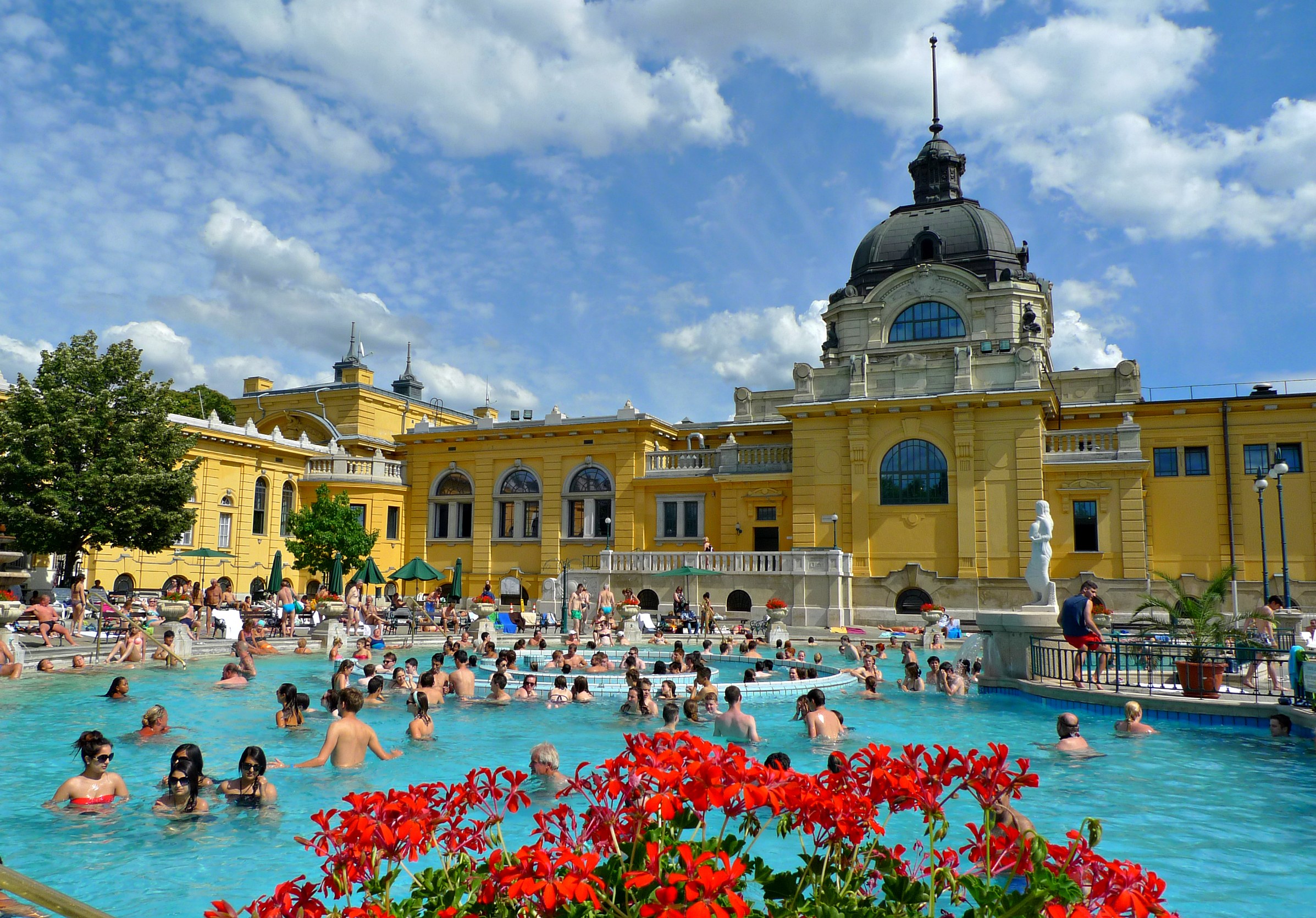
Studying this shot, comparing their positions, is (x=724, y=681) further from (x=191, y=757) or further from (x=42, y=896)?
(x=42, y=896)

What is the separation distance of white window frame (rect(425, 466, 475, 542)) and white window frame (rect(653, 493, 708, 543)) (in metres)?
7.28

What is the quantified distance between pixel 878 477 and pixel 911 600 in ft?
15.2

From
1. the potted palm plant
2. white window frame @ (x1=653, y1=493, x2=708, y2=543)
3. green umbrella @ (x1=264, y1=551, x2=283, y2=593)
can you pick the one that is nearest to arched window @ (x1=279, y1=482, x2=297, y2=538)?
green umbrella @ (x1=264, y1=551, x2=283, y2=593)

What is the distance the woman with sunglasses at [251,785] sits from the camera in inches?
331

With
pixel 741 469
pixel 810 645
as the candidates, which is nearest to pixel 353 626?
pixel 810 645

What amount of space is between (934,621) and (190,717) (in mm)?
21752

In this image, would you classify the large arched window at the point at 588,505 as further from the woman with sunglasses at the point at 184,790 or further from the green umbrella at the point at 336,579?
the woman with sunglasses at the point at 184,790

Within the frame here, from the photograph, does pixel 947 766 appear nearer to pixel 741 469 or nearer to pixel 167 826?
pixel 167 826

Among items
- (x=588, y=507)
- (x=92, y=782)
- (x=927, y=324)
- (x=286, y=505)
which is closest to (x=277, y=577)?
(x=286, y=505)

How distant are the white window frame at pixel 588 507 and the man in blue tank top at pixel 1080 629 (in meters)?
24.3

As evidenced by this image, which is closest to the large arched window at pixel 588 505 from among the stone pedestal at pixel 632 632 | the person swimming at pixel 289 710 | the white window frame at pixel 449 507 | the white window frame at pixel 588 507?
the white window frame at pixel 588 507

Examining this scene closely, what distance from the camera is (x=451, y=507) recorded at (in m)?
40.2

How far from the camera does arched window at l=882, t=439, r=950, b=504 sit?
3212 centimetres

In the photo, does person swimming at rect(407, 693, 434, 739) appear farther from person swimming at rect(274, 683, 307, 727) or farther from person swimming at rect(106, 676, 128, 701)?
person swimming at rect(106, 676, 128, 701)
